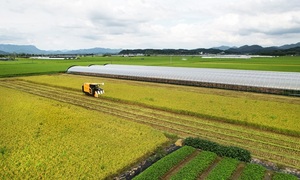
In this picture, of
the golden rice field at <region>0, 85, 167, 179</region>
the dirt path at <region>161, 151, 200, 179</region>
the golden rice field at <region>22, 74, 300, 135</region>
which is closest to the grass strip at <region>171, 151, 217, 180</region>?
the dirt path at <region>161, 151, 200, 179</region>

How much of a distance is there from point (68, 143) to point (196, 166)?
7.39 meters

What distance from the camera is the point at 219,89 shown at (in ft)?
103

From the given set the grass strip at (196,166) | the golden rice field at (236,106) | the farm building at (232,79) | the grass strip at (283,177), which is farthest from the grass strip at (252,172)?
the farm building at (232,79)

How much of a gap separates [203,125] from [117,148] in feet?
23.1

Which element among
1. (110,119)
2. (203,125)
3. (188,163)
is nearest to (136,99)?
(110,119)

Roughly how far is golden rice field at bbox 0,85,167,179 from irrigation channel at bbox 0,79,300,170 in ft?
5.97

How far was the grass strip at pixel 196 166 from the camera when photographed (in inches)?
395

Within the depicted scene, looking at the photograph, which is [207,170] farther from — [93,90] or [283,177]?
[93,90]

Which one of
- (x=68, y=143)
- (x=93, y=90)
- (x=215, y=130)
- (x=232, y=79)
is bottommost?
(x=215, y=130)

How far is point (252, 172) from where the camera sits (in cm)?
1041

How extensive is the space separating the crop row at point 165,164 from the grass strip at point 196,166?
0.62 metres

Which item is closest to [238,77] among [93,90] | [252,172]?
[93,90]

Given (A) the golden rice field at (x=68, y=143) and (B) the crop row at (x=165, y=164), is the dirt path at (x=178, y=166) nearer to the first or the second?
(B) the crop row at (x=165, y=164)

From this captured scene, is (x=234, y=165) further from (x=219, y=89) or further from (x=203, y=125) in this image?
(x=219, y=89)
